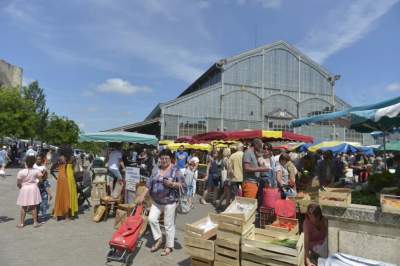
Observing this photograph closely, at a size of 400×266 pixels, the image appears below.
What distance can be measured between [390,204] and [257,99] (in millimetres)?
30281

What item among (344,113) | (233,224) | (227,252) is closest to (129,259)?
(227,252)

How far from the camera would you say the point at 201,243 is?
16.3ft

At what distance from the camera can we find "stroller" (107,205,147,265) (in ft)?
17.8

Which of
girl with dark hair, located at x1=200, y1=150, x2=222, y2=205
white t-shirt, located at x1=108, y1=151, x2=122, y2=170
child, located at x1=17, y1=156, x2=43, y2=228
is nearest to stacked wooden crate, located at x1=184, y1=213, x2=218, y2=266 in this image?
child, located at x1=17, y1=156, x2=43, y2=228

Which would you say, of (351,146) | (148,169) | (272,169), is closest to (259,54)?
(351,146)

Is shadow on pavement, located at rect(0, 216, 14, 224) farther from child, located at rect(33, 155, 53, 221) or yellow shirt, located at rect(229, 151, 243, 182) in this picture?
yellow shirt, located at rect(229, 151, 243, 182)

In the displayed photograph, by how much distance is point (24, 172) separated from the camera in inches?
302

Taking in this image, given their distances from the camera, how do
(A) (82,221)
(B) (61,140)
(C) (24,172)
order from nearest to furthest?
(C) (24,172), (A) (82,221), (B) (61,140)

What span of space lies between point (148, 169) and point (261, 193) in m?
8.96

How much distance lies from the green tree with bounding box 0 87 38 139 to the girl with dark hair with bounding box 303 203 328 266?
2760cm

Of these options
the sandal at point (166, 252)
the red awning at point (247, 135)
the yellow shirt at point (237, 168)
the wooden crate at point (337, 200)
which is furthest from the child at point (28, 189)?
the red awning at point (247, 135)

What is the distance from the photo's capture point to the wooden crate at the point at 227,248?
15.2ft

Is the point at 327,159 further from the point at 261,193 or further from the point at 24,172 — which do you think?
the point at 24,172

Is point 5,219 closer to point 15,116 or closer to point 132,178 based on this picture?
point 132,178
